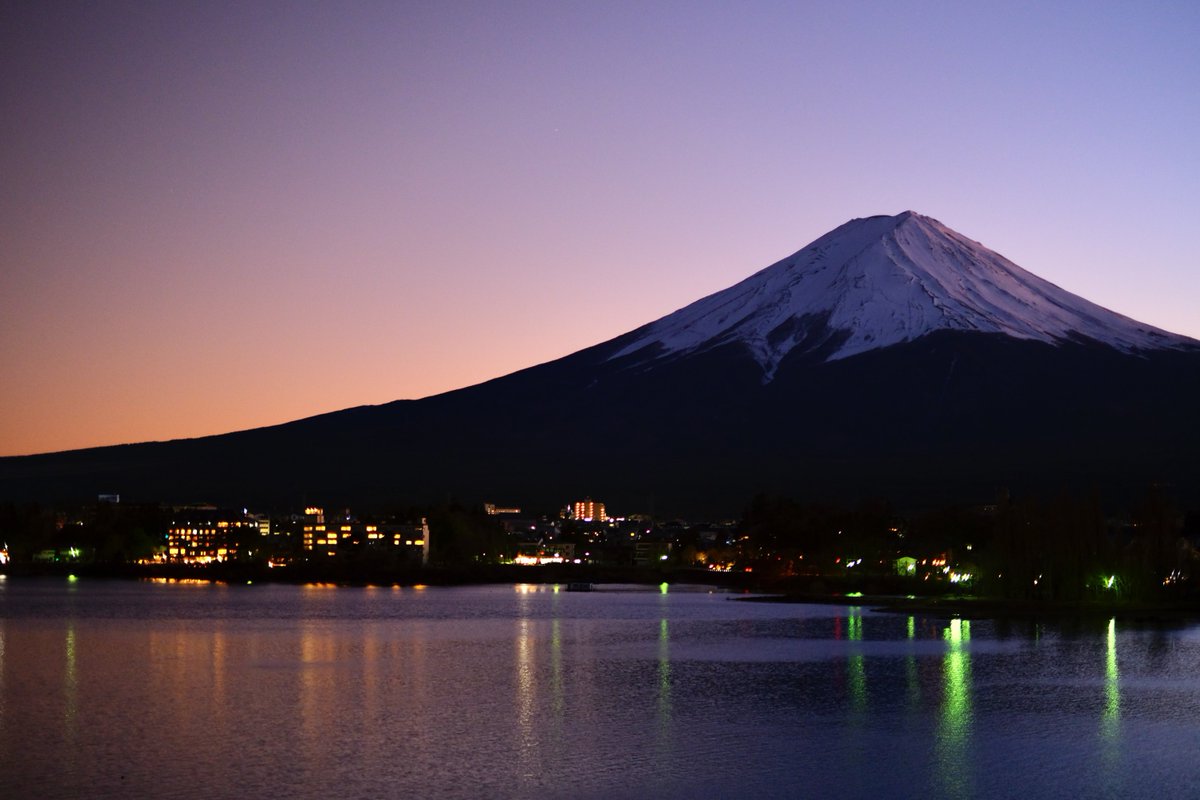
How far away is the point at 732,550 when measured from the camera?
155m

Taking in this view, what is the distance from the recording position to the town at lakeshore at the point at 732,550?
227ft

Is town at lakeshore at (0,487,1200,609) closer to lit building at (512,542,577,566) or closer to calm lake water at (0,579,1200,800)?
lit building at (512,542,577,566)

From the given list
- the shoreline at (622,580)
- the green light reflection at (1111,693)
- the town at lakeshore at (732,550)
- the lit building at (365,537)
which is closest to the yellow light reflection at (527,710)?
the green light reflection at (1111,693)

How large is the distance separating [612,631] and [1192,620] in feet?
76.3

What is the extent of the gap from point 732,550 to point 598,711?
121m

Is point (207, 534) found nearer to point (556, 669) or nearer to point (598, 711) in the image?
point (556, 669)

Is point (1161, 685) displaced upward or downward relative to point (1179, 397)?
downward

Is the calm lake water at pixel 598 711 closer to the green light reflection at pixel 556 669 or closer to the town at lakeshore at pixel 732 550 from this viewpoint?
the green light reflection at pixel 556 669

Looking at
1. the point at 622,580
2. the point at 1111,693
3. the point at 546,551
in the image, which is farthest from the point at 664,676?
the point at 546,551

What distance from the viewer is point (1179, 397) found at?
184 m

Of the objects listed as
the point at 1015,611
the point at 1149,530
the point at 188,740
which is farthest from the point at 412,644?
the point at 1149,530

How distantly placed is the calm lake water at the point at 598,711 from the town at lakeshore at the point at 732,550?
867 cm

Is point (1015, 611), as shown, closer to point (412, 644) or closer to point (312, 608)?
point (412, 644)

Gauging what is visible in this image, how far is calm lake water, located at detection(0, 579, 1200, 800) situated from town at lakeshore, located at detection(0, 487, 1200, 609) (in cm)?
867
